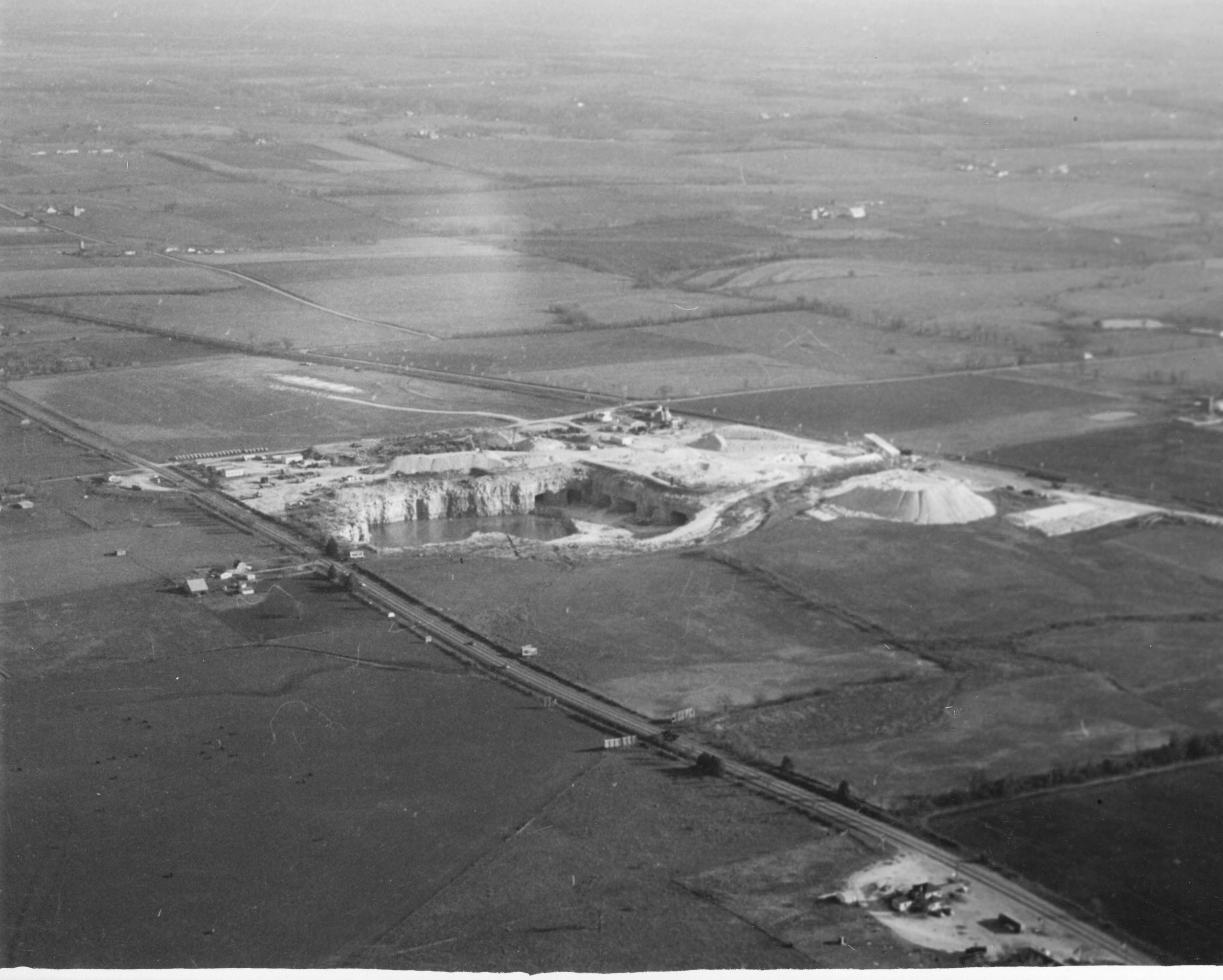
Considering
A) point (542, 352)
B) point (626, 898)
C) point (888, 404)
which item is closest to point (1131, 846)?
point (626, 898)

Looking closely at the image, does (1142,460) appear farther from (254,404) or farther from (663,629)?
(254,404)

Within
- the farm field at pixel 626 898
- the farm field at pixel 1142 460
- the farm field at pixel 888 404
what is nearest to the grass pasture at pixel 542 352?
the farm field at pixel 888 404

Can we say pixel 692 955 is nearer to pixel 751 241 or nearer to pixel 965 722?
pixel 965 722

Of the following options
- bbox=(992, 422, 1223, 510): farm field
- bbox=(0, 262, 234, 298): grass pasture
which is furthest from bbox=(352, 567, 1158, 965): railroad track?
bbox=(0, 262, 234, 298): grass pasture

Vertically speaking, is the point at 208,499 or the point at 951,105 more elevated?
the point at 951,105

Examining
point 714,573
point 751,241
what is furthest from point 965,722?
point 751,241

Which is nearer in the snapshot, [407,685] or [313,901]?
[313,901]

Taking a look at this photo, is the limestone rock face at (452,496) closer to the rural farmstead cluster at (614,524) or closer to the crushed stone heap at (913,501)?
the rural farmstead cluster at (614,524)
